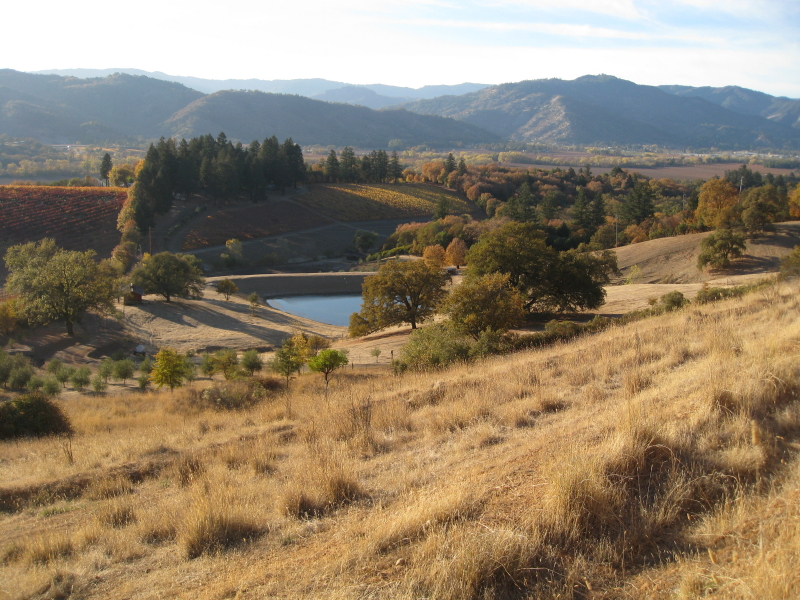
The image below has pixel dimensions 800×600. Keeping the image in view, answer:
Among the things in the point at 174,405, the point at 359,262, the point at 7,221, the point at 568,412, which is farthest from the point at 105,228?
the point at 568,412

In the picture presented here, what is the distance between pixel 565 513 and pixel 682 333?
7.42 meters

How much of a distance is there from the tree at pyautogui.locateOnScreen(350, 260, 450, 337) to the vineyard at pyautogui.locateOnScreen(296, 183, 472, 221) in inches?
2063

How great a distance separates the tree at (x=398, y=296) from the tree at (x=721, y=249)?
2547cm

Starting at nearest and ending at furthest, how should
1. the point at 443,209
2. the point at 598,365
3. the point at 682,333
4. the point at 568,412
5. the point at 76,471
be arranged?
the point at 568,412 < the point at 76,471 < the point at 598,365 < the point at 682,333 < the point at 443,209

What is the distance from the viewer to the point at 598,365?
30.7 feet

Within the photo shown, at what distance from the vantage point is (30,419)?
43.1 feet

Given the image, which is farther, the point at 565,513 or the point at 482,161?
the point at 482,161

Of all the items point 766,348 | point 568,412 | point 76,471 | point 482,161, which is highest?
point 482,161

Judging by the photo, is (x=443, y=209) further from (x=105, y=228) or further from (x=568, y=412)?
(x=568, y=412)

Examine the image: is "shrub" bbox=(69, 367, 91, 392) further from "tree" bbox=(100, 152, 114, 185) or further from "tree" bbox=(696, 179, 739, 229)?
"tree" bbox=(100, 152, 114, 185)

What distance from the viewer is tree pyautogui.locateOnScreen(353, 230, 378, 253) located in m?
75.3

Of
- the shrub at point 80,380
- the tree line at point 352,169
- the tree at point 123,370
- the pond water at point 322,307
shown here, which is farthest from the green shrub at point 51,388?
the tree line at point 352,169

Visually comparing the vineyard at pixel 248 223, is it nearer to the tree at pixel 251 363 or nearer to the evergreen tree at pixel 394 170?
the evergreen tree at pixel 394 170

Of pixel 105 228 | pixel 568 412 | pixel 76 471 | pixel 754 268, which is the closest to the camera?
pixel 568 412
